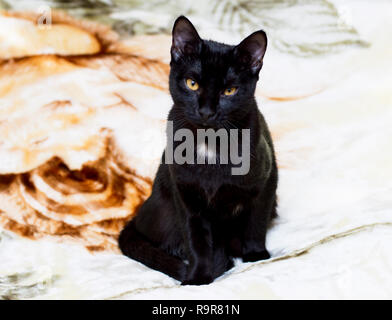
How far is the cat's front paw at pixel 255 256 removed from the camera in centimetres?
157

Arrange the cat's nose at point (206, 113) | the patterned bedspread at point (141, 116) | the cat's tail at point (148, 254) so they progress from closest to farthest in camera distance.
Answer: the cat's nose at point (206, 113) < the cat's tail at point (148, 254) < the patterned bedspread at point (141, 116)

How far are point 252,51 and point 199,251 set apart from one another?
0.51m

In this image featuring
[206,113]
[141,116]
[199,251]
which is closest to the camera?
[206,113]

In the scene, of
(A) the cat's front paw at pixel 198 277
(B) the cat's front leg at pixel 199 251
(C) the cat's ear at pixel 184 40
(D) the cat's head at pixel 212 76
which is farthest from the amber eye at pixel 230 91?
(A) the cat's front paw at pixel 198 277

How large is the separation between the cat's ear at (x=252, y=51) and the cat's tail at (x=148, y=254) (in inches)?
20.7

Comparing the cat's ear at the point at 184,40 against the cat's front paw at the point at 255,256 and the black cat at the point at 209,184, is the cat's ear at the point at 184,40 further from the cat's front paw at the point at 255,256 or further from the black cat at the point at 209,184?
the cat's front paw at the point at 255,256

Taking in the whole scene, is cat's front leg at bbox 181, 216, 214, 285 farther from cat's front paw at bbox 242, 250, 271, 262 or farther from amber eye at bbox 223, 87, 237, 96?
amber eye at bbox 223, 87, 237, 96

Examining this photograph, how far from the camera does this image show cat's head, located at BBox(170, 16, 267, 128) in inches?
54.6

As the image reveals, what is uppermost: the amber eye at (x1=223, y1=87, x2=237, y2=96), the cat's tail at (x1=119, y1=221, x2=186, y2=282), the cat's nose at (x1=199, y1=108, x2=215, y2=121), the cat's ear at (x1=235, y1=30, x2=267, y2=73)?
the cat's ear at (x1=235, y1=30, x2=267, y2=73)

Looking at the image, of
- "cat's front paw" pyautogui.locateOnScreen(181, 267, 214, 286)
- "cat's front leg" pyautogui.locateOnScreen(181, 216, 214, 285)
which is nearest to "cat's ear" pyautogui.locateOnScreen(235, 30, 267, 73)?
"cat's front leg" pyautogui.locateOnScreen(181, 216, 214, 285)

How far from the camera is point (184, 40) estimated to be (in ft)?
4.74

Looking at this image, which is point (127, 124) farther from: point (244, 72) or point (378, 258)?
point (378, 258)

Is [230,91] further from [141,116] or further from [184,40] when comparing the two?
[141,116]

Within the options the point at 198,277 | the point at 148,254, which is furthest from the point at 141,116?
the point at 198,277
